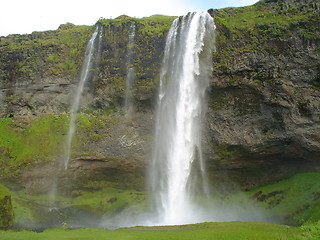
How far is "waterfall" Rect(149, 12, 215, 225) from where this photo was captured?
2853cm

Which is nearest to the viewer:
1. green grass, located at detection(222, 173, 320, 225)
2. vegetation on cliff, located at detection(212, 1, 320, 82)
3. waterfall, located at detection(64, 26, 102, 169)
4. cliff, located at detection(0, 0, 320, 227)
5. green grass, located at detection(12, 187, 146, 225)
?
green grass, located at detection(222, 173, 320, 225)

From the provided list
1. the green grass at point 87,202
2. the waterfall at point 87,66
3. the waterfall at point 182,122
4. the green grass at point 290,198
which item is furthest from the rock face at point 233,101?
the green grass at point 87,202

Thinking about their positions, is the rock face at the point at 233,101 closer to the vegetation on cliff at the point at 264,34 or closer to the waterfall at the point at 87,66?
the vegetation on cliff at the point at 264,34

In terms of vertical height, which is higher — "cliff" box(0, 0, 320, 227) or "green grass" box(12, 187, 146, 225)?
"cliff" box(0, 0, 320, 227)

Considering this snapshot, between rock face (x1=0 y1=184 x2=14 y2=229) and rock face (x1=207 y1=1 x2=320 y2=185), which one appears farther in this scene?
rock face (x1=207 y1=1 x2=320 y2=185)

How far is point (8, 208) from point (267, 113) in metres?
24.3

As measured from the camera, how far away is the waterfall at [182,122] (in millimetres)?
28531

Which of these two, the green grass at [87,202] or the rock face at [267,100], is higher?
the rock face at [267,100]

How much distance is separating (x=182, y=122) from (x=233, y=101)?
226 inches

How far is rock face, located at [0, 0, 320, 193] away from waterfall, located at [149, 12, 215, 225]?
1.15 meters

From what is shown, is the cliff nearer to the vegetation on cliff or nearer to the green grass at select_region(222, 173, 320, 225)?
the vegetation on cliff

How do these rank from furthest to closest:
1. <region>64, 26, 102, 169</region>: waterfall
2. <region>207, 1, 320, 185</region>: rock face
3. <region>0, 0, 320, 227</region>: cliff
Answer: <region>64, 26, 102, 169</region>: waterfall, <region>0, 0, 320, 227</region>: cliff, <region>207, 1, 320, 185</region>: rock face

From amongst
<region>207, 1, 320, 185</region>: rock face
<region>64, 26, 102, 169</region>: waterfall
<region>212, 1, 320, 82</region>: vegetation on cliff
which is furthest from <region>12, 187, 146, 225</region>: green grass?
<region>212, 1, 320, 82</region>: vegetation on cliff

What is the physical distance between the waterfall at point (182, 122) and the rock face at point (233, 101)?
3.78 feet
